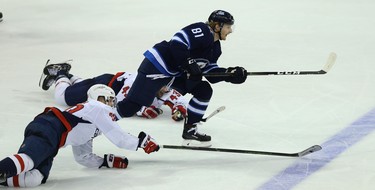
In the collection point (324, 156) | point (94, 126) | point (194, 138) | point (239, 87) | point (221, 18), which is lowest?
point (324, 156)

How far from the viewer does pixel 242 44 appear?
8.49 metres

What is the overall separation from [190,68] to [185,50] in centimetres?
11

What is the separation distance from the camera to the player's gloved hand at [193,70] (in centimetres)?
527

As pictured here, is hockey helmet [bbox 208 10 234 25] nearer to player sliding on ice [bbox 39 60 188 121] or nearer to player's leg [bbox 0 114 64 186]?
player sliding on ice [bbox 39 60 188 121]

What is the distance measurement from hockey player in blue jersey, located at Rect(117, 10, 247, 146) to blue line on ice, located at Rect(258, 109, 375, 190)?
639 mm

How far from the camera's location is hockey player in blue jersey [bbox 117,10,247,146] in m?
5.33

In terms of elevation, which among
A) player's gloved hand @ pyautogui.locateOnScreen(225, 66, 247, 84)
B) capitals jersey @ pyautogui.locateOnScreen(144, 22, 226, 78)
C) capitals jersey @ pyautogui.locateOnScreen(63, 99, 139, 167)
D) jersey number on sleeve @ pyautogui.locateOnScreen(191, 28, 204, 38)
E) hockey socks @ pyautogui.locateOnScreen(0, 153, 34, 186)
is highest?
jersey number on sleeve @ pyautogui.locateOnScreen(191, 28, 204, 38)

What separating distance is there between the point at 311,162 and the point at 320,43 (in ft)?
11.5

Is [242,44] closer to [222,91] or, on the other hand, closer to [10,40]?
[222,91]

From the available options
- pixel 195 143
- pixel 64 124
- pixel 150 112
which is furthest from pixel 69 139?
pixel 150 112

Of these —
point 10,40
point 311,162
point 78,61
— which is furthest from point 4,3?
point 311,162

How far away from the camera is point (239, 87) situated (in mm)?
7000

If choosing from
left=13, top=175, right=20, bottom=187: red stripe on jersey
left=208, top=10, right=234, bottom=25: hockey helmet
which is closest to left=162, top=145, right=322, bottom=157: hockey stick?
left=208, top=10, right=234, bottom=25: hockey helmet

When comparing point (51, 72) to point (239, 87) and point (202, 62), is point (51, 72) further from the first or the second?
point (202, 62)
